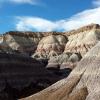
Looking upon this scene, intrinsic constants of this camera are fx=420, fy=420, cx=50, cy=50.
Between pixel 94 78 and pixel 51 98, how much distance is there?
463cm

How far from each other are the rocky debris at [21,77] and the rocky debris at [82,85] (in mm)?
18370

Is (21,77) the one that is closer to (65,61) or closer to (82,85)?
(82,85)

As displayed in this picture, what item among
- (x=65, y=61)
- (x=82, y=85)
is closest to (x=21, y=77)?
(x=82, y=85)

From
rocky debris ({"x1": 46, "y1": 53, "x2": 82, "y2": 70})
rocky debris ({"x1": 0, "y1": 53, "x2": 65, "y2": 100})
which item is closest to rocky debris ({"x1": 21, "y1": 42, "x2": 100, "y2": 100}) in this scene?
rocky debris ({"x1": 0, "y1": 53, "x2": 65, "y2": 100})

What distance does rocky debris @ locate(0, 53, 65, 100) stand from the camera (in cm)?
6438

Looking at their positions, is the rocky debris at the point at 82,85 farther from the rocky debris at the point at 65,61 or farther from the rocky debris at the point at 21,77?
the rocky debris at the point at 65,61

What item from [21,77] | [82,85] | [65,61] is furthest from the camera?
[65,61]

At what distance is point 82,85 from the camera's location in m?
41.3

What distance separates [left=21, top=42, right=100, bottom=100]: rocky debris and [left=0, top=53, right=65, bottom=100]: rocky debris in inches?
723

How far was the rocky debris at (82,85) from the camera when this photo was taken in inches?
1555

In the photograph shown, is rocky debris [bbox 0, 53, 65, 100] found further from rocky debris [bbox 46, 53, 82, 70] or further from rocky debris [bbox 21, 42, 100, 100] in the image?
rocky debris [bbox 46, 53, 82, 70]

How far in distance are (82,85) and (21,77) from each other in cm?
2911

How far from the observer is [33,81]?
7112 centimetres

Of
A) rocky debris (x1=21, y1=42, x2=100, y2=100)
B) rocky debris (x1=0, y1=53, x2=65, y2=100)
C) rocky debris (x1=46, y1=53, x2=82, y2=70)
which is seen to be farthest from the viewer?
rocky debris (x1=46, y1=53, x2=82, y2=70)
